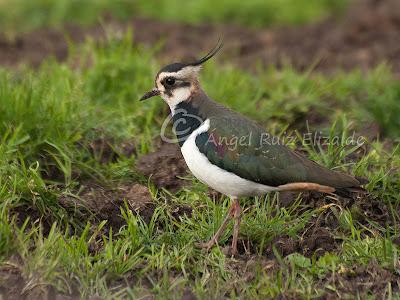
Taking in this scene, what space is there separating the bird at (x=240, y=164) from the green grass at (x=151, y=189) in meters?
0.31

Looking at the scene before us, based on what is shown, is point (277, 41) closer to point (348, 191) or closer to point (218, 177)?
point (348, 191)

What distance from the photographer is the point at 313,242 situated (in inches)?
229

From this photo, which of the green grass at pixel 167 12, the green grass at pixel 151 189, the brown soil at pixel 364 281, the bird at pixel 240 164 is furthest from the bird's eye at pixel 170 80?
the green grass at pixel 167 12

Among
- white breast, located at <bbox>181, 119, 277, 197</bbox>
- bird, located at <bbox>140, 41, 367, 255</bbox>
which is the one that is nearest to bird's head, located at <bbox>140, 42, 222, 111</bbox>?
bird, located at <bbox>140, 41, 367, 255</bbox>

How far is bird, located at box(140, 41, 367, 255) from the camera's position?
18.3 feet

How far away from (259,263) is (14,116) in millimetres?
2424

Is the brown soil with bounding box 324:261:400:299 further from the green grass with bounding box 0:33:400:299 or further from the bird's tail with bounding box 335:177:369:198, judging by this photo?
the bird's tail with bounding box 335:177:369:198

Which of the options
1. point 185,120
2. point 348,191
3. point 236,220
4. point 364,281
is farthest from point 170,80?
point 364,281

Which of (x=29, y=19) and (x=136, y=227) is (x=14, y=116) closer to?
(x=136, y=227)

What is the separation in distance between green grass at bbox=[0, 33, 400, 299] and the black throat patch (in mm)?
553

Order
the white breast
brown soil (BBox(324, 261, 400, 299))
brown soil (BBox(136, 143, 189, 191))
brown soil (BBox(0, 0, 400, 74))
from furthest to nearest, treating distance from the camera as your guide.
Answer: brown soil (BBox(0, 0, 400, 74)), brown soil (BBox(136, 143, 189, 191)), the white breast, brown soil (BBox(324, 261, 400, 299))

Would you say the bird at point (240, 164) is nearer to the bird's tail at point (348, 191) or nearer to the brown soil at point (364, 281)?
the bird's tail at point (348, 191)

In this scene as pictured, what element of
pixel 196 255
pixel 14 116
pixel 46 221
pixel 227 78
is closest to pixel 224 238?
pixel 196 255

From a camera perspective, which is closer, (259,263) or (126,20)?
(259,263)
